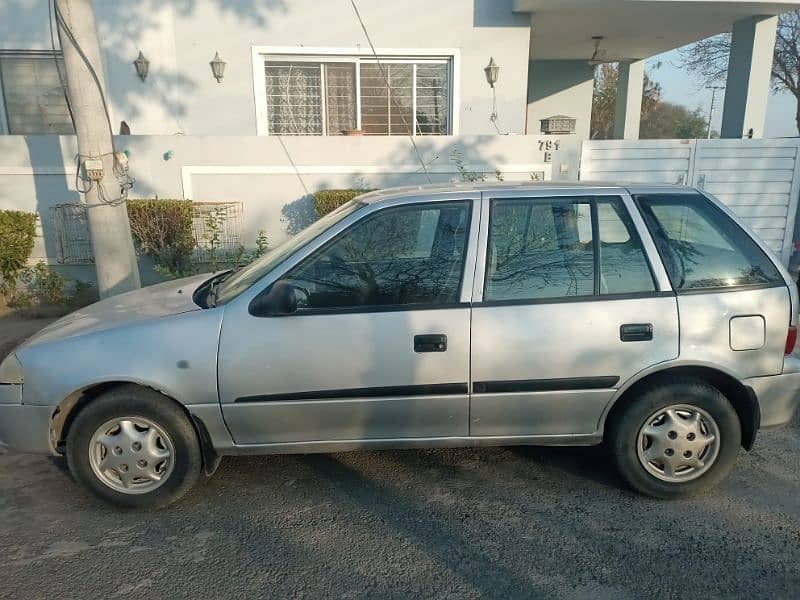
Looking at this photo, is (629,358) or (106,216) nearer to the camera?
(629,358)

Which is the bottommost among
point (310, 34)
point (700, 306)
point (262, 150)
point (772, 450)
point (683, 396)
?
point (772, 450)

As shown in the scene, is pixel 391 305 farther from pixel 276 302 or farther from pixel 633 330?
pixel 633 330

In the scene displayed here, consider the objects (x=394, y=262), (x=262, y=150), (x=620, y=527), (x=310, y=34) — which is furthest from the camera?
(x=310, y=34)

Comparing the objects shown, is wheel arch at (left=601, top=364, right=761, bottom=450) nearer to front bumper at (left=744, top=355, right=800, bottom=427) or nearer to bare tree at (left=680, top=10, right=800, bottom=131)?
front bumper at (left=744, top=355, right=800, bottom=427)

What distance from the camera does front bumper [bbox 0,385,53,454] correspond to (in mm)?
3014

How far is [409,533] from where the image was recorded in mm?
2953

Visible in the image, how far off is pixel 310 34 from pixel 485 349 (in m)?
7.87

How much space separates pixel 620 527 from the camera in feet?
9.82

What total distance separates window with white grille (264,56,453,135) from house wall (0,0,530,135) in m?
0.32

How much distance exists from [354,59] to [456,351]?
775cm

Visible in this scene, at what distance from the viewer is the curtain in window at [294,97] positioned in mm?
9484

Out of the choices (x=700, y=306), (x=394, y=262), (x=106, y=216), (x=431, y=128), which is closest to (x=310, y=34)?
(x=431, y=128)

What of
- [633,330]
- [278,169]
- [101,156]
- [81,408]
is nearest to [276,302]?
[81,408]

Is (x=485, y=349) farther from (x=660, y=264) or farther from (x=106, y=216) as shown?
(x=106, y=216)
